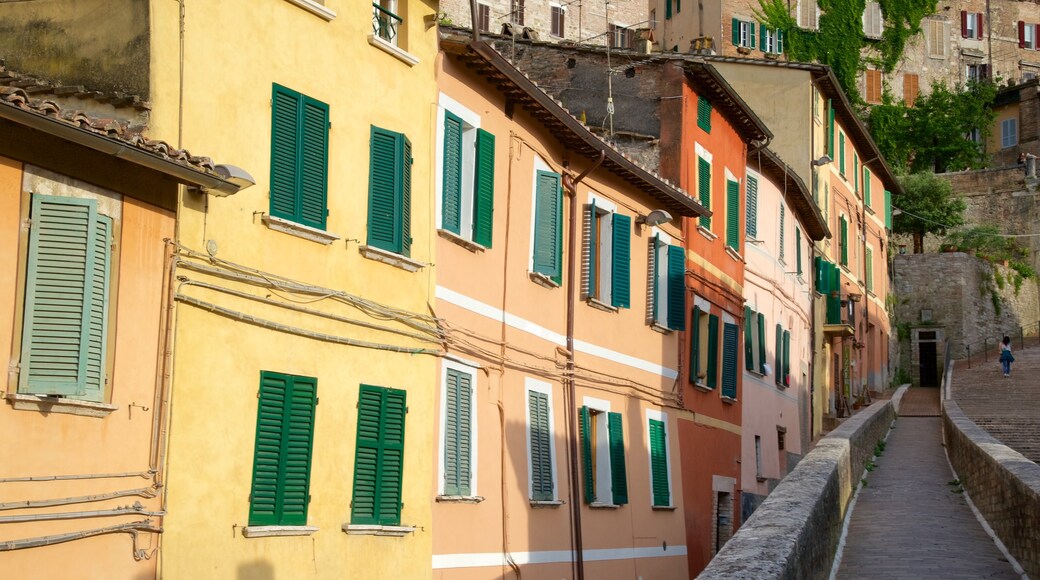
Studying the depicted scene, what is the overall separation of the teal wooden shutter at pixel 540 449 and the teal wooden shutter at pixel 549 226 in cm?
165

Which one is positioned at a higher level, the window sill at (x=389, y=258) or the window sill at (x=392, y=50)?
the window sill at (x=392, y=50)

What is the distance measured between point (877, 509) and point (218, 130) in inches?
428

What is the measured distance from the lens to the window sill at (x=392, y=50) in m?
14.4

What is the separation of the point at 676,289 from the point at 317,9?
10.6m

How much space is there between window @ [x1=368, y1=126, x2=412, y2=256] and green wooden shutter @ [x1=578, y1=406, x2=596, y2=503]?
530 cm

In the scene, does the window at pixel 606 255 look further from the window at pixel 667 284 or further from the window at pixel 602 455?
the window at pixel 602 455

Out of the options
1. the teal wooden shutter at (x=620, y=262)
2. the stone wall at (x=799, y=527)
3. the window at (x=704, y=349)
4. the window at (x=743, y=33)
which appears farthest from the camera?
the window at (x=743, y=33)

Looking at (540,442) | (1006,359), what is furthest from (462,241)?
(1006,359)

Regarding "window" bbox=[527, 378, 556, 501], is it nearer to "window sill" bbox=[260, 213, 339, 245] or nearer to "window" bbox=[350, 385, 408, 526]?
"window" bbox=[350, 385, 408, 526]

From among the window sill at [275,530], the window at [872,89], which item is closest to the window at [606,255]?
the window sill at [275,530]

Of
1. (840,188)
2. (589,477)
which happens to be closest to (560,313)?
(589,477)

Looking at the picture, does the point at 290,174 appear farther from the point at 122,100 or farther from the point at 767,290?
the point at 767,290

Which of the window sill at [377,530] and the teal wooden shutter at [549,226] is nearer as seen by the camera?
the window sill at [377,530]

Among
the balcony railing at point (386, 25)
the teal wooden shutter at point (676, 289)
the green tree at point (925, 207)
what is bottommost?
the teal wooden shutter at point (676, 289)
